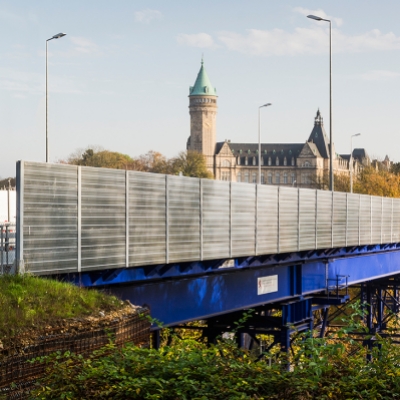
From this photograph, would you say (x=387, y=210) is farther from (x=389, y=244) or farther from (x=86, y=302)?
(x=86, y=302)

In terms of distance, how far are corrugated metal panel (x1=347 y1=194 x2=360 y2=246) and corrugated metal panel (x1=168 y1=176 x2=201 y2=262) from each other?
37.3 feet

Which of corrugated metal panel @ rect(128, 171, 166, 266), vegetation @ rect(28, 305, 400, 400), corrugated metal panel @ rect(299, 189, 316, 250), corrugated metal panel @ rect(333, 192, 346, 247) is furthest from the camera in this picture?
corrugated metal panel @ rect(333, 192, 346, 247)

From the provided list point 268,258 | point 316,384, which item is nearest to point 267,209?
point 268,258

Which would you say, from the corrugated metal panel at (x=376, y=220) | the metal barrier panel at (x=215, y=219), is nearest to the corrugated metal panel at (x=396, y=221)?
the corrugated metal panel at (x=376, y=220)

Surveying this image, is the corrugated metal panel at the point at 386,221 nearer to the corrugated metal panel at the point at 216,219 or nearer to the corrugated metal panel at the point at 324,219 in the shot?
the corrugated metal panel at the point at 324,219

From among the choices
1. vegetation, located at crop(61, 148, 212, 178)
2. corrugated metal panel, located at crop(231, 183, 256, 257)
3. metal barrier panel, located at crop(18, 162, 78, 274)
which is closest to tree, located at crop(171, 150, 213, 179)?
vegetation, located at crop(61, 148, 212, 178)

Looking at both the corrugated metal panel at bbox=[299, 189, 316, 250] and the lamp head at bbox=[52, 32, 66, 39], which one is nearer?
the corrugated metal panel at bbox=[299, 189, 316, 250]

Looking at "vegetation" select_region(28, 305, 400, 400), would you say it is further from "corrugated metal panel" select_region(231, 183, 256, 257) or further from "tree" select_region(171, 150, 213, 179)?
"tree" select_region(171, 150, 213, 179)

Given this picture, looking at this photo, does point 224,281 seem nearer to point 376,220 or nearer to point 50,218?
point 50,218

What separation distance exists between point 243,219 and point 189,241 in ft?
9.47

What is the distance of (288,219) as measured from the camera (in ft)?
74.3

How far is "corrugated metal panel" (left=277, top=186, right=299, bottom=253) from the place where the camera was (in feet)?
72.4

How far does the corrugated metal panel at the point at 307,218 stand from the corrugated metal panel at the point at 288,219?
0.40 m

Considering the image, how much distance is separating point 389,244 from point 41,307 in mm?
26094
